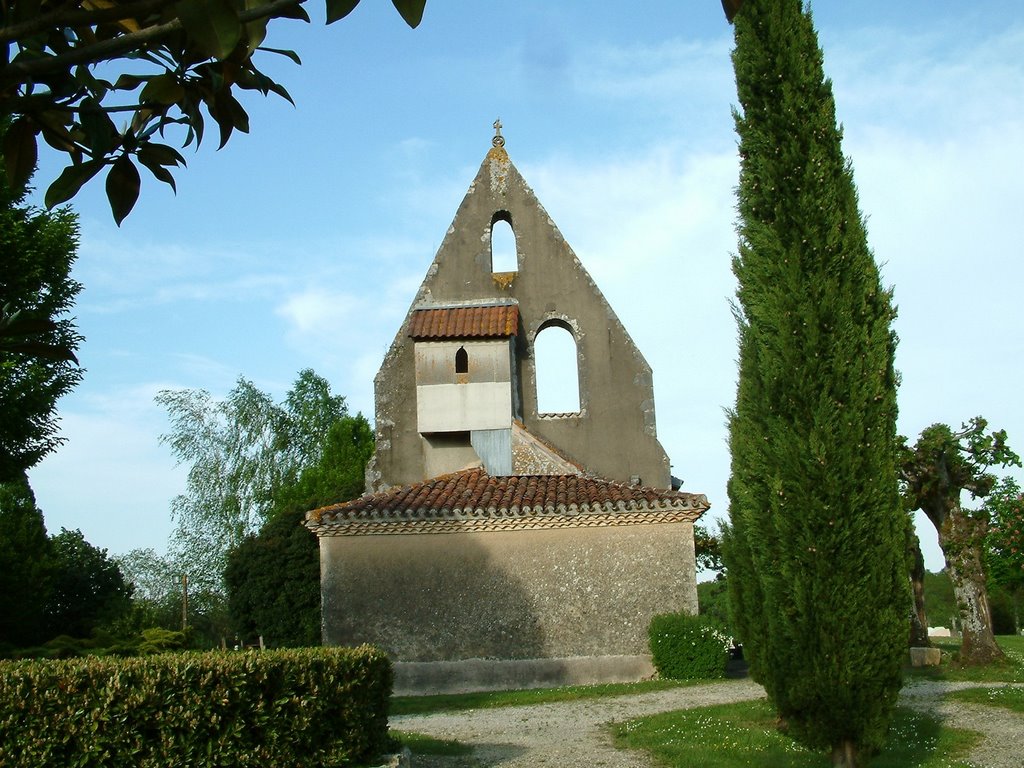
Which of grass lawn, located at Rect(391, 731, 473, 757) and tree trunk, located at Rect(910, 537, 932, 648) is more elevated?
tree trunk, located at Rect(910, 537, 932, 648)

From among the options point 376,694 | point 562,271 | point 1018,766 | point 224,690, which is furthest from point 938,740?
point 562,271

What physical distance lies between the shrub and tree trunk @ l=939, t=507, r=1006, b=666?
4425mm

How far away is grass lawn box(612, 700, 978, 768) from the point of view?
383 inches

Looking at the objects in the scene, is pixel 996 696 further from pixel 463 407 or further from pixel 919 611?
pixel 463 407

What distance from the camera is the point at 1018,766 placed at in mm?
9234

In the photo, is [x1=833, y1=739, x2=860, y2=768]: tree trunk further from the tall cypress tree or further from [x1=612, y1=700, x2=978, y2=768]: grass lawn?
[x1=612, y1=700, x2=978, y2=768]: grass lawn

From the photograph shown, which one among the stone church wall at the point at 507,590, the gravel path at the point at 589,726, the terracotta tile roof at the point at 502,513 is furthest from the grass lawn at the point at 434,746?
the terracotta tile roof at the point at 502,513

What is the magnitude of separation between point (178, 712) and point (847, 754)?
5.59m

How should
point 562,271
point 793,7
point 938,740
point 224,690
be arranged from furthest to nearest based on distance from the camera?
point 562,271 < point 938,740 < point 793,7 < point 224,690

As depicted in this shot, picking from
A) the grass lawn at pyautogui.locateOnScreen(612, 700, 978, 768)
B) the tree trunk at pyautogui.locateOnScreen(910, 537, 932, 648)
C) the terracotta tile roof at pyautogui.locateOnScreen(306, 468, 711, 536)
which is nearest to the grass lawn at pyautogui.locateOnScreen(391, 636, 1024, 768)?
the grass lawn at pyautogui.locateOnScreen(612, 700, 978, 768)

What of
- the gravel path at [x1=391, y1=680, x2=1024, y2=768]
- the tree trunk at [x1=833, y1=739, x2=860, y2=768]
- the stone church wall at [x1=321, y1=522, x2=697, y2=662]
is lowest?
the gravel path at [x1=391, y1=680, x2=1024, y2=768]

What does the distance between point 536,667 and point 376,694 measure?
888cm

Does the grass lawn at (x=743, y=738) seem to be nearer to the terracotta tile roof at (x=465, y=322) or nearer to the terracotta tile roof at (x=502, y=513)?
the terracotta tile roof at (x=502, y=513)

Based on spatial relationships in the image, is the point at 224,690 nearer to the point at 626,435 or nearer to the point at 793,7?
the point at 793,7
